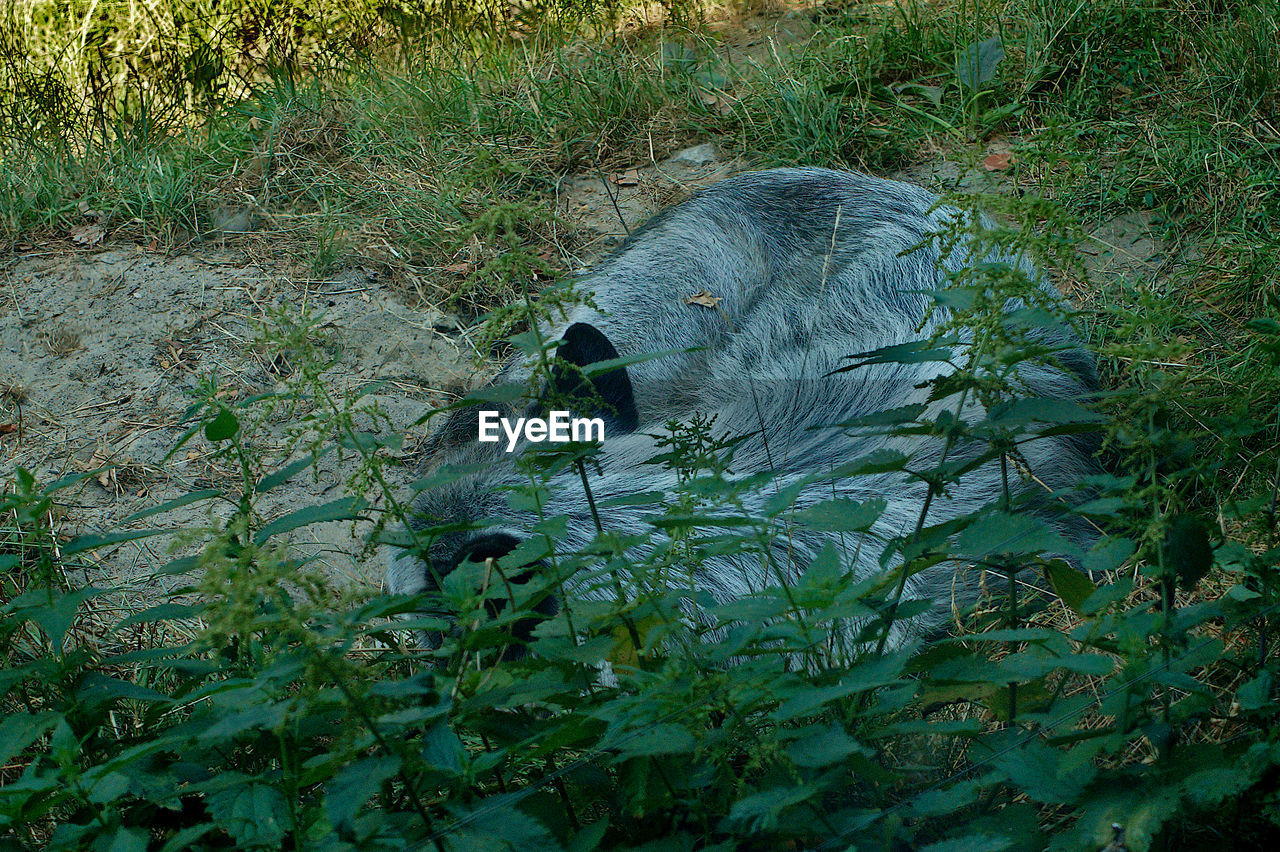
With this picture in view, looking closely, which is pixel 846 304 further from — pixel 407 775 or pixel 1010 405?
pixel 407 775

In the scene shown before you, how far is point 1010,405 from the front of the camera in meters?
1.53

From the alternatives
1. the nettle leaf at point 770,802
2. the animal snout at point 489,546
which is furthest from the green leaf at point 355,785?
the animal snout at point 489,546

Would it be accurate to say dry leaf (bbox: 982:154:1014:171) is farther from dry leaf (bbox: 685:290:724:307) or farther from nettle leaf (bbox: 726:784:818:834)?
nettle leaf (bbox: 726:784:818:834)

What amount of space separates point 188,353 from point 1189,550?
464 cm

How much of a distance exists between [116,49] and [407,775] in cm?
810

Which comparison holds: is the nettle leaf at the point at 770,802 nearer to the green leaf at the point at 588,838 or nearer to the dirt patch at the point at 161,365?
the green leaf at the point at 588,838

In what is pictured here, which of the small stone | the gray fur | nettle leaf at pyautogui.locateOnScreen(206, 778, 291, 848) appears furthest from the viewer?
the small stone

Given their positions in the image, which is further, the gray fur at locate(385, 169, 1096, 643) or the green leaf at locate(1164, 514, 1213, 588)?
the gray fur at locate(385, 169, 1096, 643)

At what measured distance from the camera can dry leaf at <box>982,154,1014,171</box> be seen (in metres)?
4.88

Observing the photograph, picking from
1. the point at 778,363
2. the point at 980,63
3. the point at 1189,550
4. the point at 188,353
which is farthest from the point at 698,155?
the point at 1189,550

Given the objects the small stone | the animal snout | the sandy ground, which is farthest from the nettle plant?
the small stone

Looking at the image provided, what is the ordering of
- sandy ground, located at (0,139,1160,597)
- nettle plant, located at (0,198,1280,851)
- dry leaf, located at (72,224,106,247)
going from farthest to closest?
dry leaf, located at (72,224,106,247), sandy ground, located at (0,139,1160,597), nettle plant, located at (0,198,1280,851)

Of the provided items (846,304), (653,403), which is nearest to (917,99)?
(846,304)

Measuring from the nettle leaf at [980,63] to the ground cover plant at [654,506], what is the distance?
0.02m
